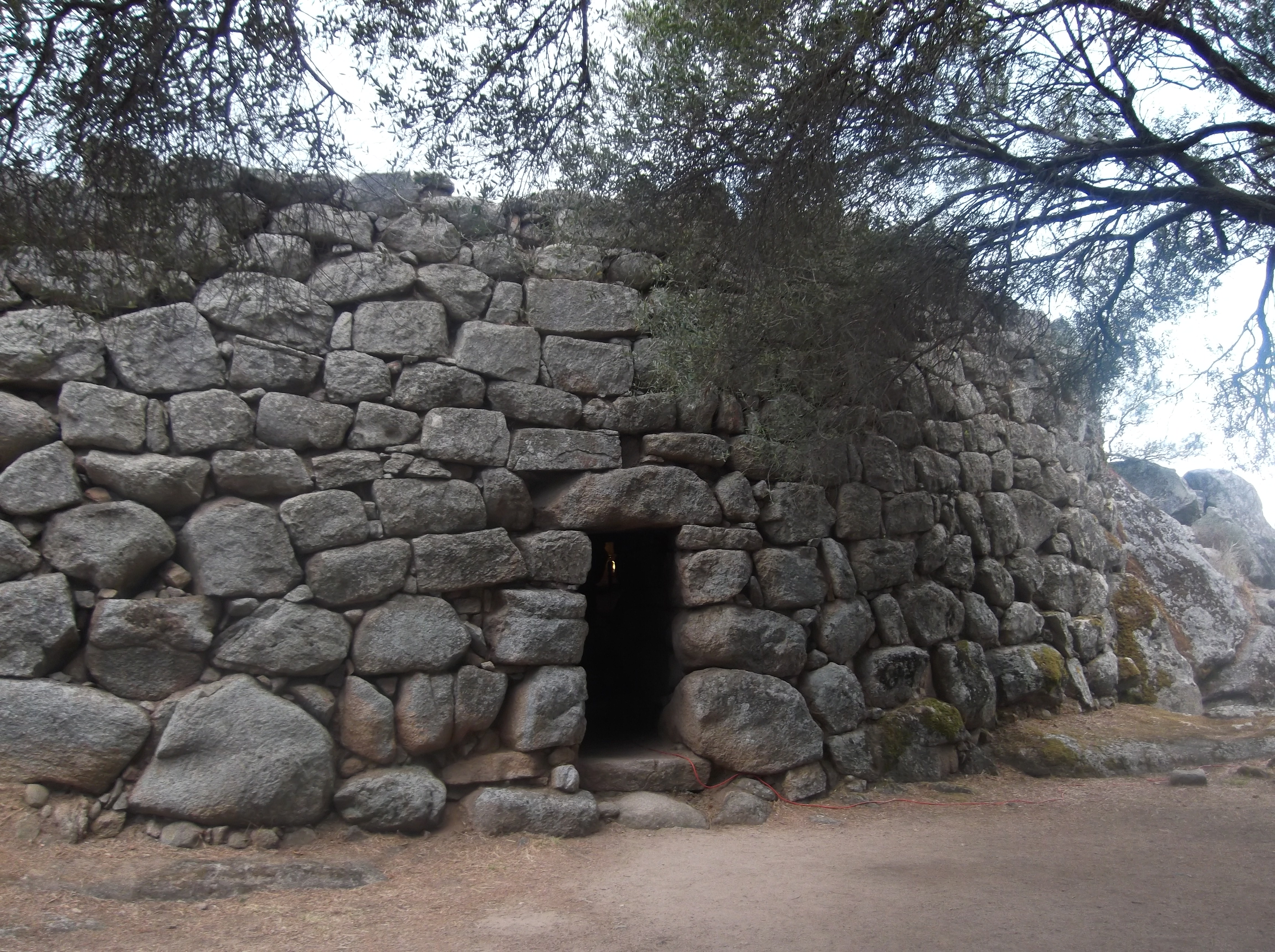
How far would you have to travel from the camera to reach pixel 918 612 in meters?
6.51

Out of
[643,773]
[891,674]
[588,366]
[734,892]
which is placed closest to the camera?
[734,892]

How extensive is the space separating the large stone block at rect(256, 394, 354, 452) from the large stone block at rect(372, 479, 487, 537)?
34cm

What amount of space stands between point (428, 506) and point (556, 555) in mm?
768

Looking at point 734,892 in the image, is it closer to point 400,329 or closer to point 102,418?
point 400,329

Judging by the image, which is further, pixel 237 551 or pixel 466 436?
pixel 466 436

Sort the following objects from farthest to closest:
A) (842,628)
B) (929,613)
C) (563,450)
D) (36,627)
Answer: (929,613) → (842,628) → (563,450) → (36,627)

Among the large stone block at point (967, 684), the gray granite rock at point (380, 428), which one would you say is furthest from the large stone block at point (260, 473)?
the large stone block at point (967, 684)

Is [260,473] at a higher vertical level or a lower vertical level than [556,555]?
higher

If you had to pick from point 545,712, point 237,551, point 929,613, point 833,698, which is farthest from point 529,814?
point 929,613

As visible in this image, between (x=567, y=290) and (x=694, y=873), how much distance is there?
11.0 ft

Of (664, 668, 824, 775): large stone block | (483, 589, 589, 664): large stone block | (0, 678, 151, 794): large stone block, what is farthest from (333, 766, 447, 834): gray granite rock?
(664, 668, 824, 775): large stone block

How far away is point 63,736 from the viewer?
4094mm

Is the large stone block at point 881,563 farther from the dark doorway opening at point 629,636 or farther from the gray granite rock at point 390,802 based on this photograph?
the gray granite rock at point 390,802

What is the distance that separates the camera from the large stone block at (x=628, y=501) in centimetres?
543
